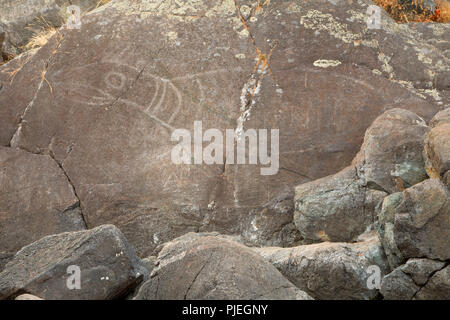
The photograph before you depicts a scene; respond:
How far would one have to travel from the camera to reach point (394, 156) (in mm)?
4535

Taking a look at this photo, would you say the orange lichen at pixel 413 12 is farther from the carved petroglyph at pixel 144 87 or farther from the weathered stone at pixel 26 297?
the weathered stone at pixel 26 297


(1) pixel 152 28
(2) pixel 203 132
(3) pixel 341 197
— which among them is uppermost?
(1) pixel 152 28

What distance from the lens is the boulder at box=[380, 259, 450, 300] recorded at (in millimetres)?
3525

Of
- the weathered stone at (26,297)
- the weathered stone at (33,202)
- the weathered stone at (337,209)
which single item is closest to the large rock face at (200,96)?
the weathered stone at (33,202)

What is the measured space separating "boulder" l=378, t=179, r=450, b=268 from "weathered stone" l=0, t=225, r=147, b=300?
1694mm

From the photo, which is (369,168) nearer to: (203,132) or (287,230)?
(287,230)

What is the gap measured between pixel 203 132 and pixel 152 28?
1244 millimetres

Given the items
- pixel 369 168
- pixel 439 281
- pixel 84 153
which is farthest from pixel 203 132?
pixel 439 281

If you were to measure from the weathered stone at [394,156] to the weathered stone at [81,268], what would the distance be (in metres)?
1.94

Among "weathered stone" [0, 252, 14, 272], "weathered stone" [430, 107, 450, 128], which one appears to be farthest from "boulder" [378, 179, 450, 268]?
"weathered stone" [0, 252, 14, 272]

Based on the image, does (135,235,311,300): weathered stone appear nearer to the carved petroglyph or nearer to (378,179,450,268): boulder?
(378,179,450,268): boulder

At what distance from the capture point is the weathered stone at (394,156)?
175 inches

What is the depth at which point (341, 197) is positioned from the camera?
4566mm
